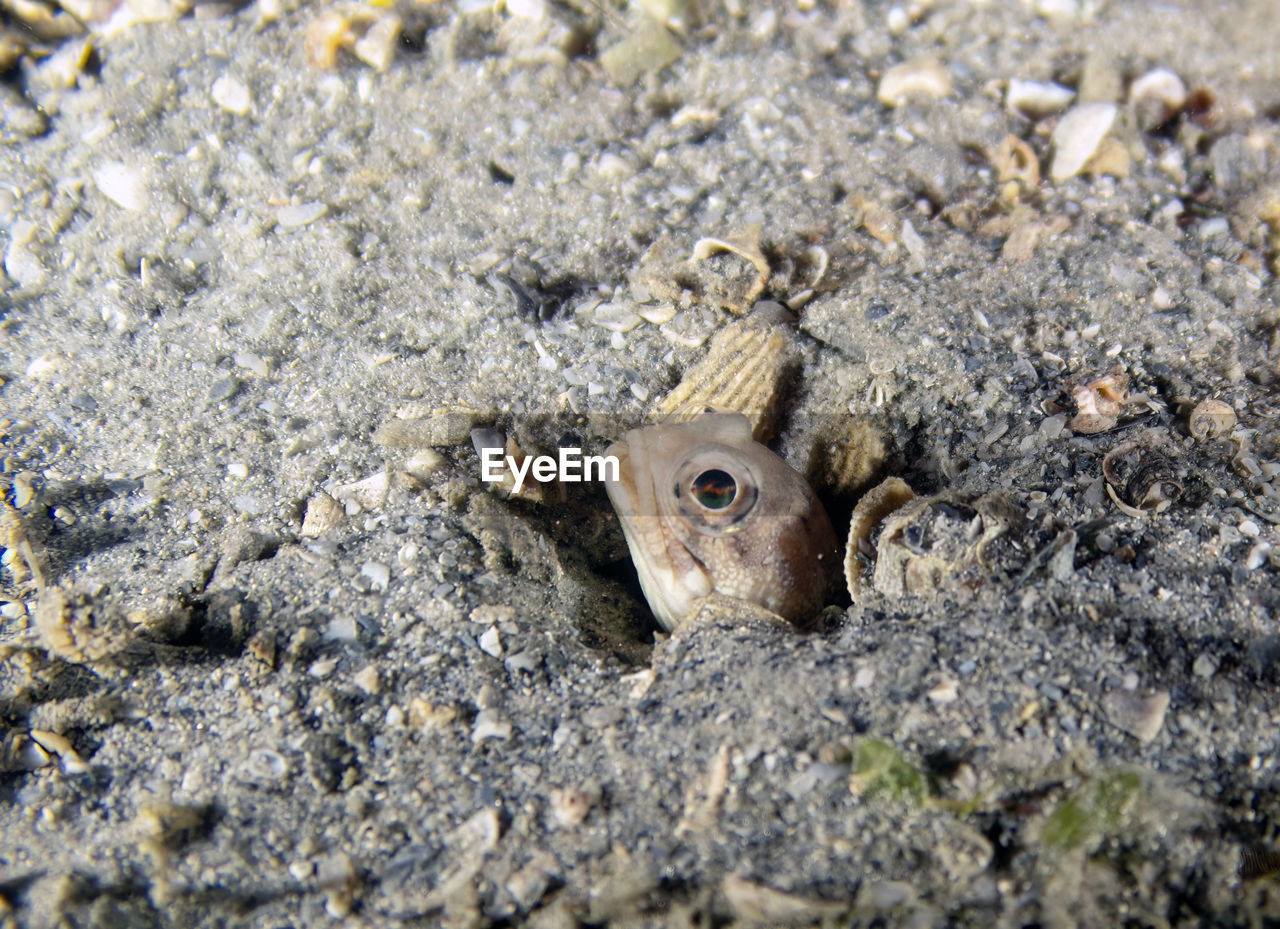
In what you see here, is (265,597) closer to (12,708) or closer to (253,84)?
(12,708)

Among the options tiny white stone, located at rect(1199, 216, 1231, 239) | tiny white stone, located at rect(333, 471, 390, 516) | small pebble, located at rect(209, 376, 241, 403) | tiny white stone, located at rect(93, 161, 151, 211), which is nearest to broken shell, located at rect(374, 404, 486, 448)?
tiny white stone, located at rect(333, 471, 390, 516)

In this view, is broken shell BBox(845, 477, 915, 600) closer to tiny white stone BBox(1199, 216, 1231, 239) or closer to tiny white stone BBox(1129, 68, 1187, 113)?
tiny white stone BBox(1199, 216, 1231, 239)

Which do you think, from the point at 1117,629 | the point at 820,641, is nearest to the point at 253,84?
the point at 820,641

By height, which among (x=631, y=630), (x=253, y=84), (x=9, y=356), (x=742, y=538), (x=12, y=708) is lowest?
(x=631, y=630)

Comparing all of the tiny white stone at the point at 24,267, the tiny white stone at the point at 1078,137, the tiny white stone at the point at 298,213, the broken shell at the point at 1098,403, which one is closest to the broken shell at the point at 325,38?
the tiny white stone at the point at 298,213

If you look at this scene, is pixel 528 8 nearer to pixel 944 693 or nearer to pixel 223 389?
pixel 223 389

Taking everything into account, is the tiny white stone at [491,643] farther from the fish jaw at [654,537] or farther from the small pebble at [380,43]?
the small pebble at [380,43]
